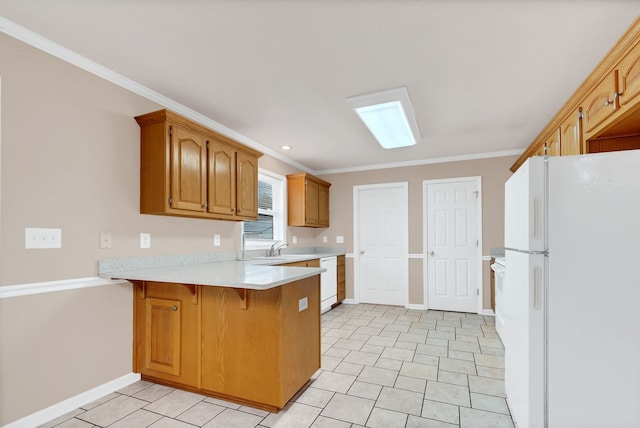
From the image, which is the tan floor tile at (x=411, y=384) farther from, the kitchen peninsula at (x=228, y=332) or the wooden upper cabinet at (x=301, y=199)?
the wooden upper cabinet at (x=301, y=199)

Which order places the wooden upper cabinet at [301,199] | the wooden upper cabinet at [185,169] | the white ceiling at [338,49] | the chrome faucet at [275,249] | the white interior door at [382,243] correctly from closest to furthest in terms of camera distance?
the white ceiling at [338,49]
the wooden upper cabinet at [185,169]
the chrome faucet at [275,249]
the wooden upper cabinet at [301,199]
the white interior door at [382,243]

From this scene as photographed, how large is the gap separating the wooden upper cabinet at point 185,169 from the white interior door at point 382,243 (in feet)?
9.18

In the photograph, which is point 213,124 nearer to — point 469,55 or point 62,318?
point 62,318

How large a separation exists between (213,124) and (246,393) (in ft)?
8.42

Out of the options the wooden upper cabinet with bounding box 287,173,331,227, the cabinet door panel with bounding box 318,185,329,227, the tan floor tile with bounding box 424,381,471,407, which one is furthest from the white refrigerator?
the cabinet door panel with bounding box 318,185,329,227

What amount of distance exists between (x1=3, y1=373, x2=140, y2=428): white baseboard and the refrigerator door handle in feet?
9.26

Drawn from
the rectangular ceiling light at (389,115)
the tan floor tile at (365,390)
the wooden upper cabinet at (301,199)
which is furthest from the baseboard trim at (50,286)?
the wooden upper cabinet at (301,199)

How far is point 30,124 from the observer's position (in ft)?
6.19

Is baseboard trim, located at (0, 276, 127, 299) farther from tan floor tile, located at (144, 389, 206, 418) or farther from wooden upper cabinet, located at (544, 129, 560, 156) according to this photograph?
wooden upper cabinet, located at (544, 129, 560, 156)

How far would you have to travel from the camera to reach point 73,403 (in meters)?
2.02

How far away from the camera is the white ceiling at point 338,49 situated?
1.66m

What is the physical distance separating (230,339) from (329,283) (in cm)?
271

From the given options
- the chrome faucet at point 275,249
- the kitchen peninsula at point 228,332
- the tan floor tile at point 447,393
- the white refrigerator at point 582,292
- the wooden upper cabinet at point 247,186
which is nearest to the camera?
the white refrigerator at point 582,292

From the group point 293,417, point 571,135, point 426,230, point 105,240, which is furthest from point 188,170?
point 426,230
